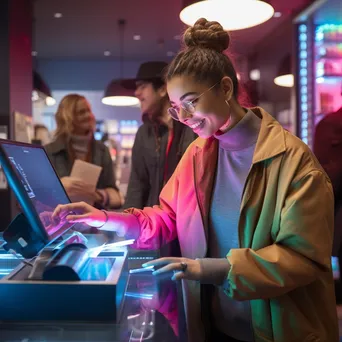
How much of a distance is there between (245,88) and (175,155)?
3.13 feet

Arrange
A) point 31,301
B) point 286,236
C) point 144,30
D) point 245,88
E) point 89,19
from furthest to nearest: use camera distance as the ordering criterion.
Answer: point 144,30, point 89,19, point 245,88, point 286,236, point 31,301

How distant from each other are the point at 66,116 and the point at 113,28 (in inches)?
208

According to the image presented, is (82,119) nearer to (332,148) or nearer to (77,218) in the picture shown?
(332,148)

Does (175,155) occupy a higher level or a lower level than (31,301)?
higher

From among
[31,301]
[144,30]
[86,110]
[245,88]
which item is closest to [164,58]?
[144,30]

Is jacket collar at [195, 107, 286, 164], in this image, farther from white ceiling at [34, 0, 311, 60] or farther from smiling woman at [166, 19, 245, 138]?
white ceiling at [34, 0, 311, 60]

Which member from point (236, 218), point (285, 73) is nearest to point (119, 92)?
point (285, 73)

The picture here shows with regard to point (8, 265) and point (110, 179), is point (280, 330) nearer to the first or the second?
point (8, 265)

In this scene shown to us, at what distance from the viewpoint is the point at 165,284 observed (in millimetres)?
1296

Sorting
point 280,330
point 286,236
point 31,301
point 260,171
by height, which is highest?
point 260,171

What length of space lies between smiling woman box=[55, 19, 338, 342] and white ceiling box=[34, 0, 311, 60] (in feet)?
14.9

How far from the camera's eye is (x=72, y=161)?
279cm

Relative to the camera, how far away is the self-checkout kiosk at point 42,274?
978 mm

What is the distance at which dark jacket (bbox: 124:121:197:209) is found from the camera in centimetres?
241
